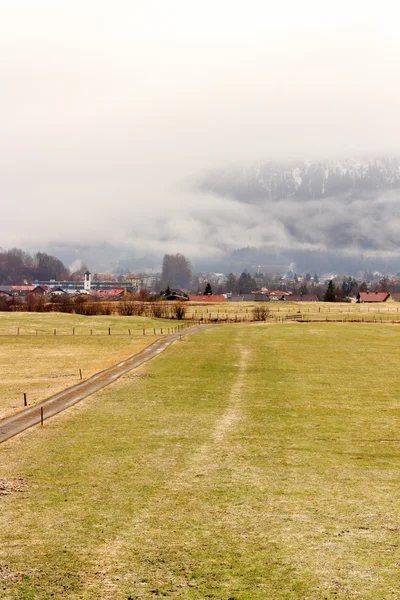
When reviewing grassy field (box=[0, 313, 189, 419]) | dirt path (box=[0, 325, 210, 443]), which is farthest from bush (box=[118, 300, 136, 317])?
dirt path (box=[0, 325, 210, 443])

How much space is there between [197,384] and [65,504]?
3061 cm

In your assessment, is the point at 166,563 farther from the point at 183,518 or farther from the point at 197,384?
the point at 197,384

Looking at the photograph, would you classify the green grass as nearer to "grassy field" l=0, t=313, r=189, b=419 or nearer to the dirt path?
"grassy field" l=0, t=313, r=189, b=419

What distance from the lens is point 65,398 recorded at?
44094mm

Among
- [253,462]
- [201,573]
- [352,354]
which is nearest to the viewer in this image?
[201,573]

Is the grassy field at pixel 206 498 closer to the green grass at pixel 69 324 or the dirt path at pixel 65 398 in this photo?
the dirt path at pixel 65 398

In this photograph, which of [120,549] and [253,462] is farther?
[253,462]

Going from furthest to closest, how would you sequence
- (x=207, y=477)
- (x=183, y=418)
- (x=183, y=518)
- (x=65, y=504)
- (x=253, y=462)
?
(x=183, y=418) → (x=253, y=462) → (x=207, y=477) → (x=65, y=504) → (x=183, y=518)

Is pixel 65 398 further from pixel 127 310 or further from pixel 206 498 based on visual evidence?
pixel 127 310

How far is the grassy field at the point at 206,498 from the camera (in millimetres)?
14906

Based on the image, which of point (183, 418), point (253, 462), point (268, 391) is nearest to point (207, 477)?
point (253, 462)

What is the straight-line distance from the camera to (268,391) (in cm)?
4750

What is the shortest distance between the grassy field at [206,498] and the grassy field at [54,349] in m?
7.42

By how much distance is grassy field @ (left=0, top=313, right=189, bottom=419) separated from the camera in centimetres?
5016
